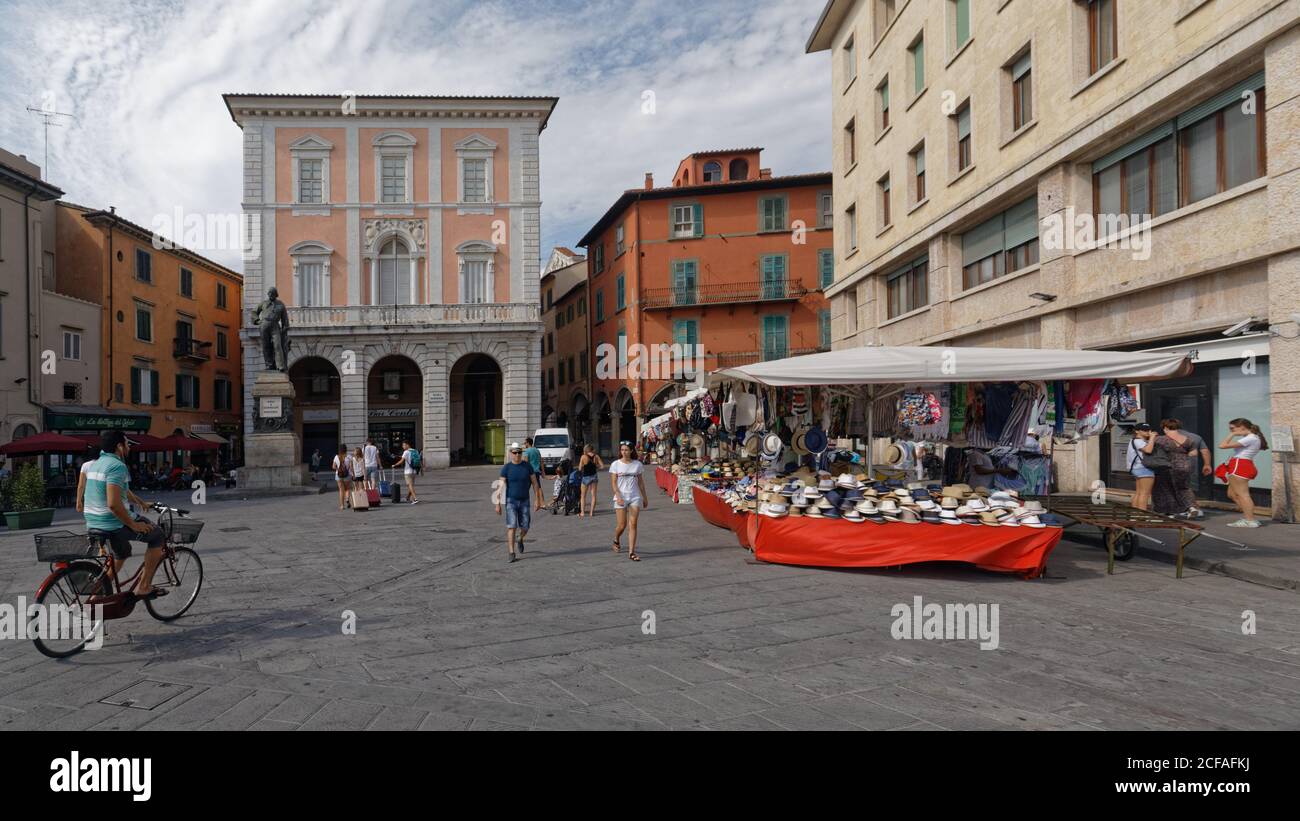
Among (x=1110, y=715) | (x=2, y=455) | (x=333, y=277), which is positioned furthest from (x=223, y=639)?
(x=333, y=277)

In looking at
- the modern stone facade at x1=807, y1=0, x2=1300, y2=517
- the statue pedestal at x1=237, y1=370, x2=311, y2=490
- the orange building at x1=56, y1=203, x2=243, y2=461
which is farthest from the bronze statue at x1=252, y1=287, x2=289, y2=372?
the modern stone facade at x1=807, y1=0, x2=1300, y2=517

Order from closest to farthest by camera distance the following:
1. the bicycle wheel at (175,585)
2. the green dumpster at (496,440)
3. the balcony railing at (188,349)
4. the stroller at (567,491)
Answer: the bicycle wheel at (175,585)
the stroller at (567,491)
the green dumpster at (496,440)
the balcony railing at (188,349)

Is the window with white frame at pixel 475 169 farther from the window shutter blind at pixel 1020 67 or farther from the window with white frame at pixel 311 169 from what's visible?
the window shutter blind at pixel 1020 67

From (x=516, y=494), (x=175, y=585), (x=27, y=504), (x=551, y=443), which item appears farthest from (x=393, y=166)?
(x=175, y=585)

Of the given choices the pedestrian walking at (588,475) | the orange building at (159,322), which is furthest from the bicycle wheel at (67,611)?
the orange building at (159,322)

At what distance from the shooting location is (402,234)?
1442 inches

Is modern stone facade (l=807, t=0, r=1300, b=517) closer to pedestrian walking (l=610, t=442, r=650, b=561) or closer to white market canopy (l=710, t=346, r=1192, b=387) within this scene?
white market canopy (l=710, t=346, r=1192, b=387)

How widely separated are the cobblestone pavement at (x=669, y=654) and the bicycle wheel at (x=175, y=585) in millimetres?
176

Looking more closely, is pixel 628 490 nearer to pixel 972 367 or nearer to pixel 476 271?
pixel 972 367

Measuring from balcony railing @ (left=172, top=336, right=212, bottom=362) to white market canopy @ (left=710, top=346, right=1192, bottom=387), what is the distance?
36.7 metres

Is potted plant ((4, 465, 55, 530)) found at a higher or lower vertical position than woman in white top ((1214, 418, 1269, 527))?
lower

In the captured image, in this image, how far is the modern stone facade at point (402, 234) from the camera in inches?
1407

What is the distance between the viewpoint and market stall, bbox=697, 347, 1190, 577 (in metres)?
8.41
